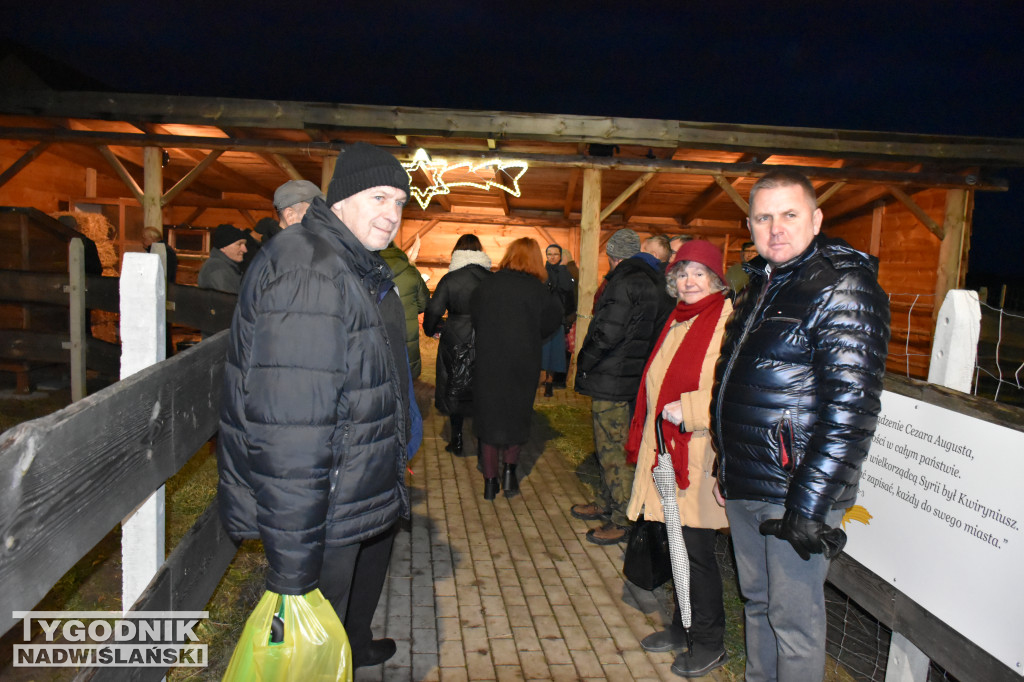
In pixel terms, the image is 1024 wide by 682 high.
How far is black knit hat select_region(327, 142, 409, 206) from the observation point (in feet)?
6.64

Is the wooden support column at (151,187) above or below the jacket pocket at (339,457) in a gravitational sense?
above

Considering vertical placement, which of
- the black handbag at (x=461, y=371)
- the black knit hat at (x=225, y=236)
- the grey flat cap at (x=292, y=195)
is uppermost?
the grey flat cap at (x=292, y=195)

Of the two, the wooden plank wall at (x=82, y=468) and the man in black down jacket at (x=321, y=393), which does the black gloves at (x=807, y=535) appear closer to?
the man in black down jacket at (x=321, y=393)

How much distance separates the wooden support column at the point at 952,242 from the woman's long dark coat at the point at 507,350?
316 inches

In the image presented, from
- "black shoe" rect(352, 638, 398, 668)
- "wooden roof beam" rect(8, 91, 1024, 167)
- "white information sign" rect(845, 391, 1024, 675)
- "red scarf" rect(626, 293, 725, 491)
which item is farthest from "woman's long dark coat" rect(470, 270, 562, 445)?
"wooden roof beam" rect(8, 91, 1024, 167)

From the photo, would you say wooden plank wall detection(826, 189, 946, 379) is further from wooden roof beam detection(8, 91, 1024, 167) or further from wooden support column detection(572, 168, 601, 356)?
wooden support column detection(572, 168, 601, 356)

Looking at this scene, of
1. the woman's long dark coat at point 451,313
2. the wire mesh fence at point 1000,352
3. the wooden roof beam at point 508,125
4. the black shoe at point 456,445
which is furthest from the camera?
the wooden roof beam at point 508,125

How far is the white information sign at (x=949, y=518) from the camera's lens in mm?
1962

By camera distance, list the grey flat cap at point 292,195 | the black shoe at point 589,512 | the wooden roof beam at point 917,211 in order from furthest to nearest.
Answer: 1. the wooden roof beam at point 917,211
2. the black shoe at point 589,512
3. the grey flat cap at point 292,195

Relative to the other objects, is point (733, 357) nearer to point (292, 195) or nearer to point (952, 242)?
point (292, 195)

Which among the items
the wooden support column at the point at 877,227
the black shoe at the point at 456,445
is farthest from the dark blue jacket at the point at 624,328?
the wooden support column at the point at 877,227

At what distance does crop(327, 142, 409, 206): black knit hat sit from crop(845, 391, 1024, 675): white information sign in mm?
2067

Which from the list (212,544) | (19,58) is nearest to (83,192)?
(19,58)

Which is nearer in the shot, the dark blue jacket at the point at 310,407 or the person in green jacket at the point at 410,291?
the dark blue jacket at the point at 310,407
